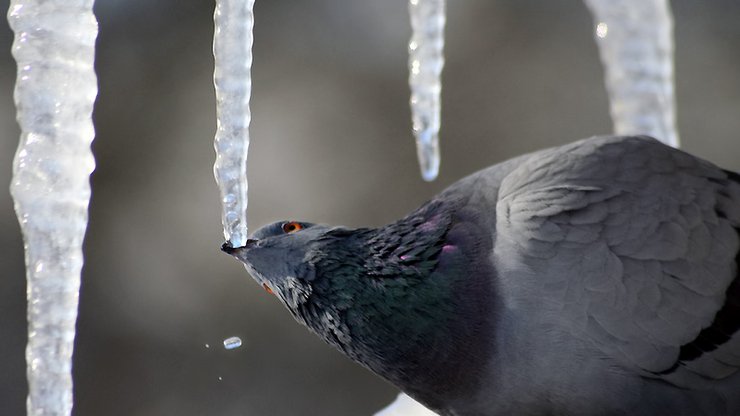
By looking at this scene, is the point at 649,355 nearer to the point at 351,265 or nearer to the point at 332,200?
the point at 351,265

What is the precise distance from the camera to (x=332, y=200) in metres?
4.48

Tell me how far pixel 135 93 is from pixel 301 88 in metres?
0.82

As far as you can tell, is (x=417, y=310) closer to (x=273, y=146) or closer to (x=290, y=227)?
(x=290, y=227)

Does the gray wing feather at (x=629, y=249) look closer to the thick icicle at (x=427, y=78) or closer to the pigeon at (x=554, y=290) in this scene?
the pigeon at (x=554, y=290)

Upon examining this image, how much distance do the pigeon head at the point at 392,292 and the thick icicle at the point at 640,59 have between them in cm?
103

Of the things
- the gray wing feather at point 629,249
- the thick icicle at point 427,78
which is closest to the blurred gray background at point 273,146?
the thick icicle at point 427,78

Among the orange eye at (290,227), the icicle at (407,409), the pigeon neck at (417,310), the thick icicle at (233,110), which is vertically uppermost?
the thick icicle at (233,110)

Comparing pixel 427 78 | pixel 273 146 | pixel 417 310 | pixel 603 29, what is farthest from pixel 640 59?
pixel 273 146

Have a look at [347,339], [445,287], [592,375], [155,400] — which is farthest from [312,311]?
[155,400]

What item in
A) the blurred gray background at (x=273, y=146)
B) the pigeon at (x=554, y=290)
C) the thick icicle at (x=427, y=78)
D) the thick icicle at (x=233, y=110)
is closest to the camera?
the pigeon at (x=554, y=290)

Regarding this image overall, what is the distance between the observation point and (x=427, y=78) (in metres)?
2.03

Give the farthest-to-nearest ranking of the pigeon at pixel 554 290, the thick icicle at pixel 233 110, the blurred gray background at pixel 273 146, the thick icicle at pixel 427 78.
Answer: the blurred gray background at pixel 273 146 → the thick icicle at pixel 427 78 → the thick icicle at pixel 233 110 → the pigeon at pixel 554 290

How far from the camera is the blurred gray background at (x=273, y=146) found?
420 centimetres

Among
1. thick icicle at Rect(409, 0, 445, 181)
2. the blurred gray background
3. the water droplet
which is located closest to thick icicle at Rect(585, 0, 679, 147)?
the water droplet
